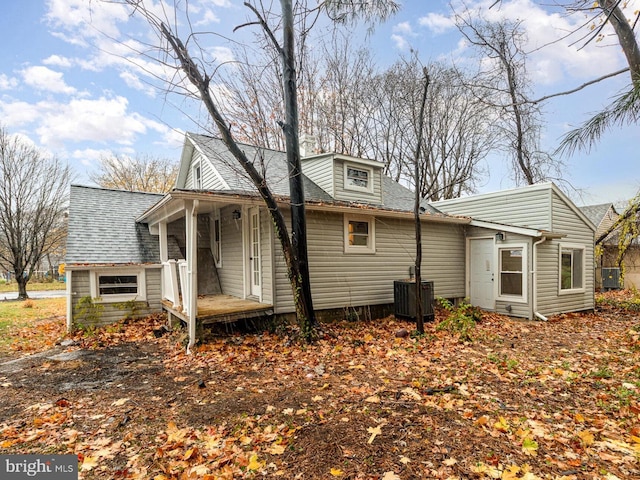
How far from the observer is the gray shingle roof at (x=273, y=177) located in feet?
27.3

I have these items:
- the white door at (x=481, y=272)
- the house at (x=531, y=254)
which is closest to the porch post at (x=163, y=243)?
the house at (x=531, y=254)

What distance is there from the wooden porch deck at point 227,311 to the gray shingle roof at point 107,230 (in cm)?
255

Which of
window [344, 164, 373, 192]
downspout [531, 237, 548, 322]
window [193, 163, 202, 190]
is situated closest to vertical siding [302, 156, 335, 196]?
window [344, 164, 373, 192]

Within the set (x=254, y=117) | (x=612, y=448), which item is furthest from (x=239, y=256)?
(x=612, y=448)

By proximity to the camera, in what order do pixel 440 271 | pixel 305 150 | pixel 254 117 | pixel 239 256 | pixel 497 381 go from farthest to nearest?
Result: pixel 305 150
pixel 440 271
pixel 239 256
pixel 254 117
pixel 497 381

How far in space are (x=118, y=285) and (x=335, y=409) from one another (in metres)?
7.60

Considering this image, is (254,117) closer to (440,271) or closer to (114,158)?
(440,271)

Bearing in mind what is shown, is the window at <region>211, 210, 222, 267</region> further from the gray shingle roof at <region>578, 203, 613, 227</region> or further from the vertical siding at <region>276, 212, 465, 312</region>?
the gray shingle roof at <region>578, 203, 613, 227</region>

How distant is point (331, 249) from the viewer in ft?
25.5

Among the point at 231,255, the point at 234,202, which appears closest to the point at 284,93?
the point at 234,202

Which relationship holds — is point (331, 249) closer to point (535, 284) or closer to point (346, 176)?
point (346, 176)

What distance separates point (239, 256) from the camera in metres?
8.34

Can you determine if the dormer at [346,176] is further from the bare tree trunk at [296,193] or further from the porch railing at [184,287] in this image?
the porch railing at [184,287]

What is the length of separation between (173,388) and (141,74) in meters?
4.72
